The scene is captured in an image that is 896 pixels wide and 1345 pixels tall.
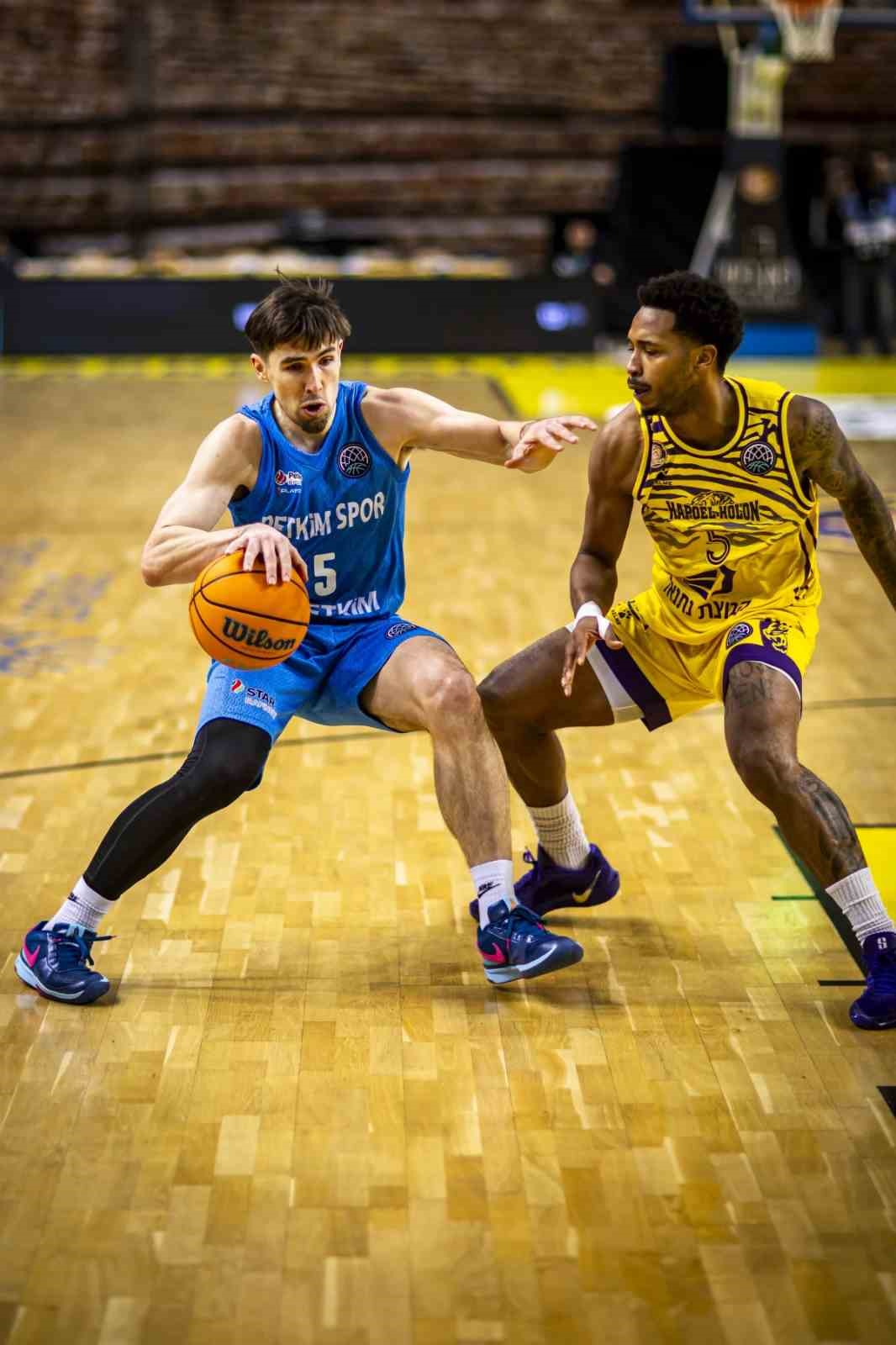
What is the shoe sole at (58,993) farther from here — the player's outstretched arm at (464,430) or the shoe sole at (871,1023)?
the shoe sole at (871,1023)

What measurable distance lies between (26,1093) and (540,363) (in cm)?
1527

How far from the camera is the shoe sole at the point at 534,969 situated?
12.6 ft

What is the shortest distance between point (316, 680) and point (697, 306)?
4.41ft

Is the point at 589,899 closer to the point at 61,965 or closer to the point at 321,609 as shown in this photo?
the point at 321,609

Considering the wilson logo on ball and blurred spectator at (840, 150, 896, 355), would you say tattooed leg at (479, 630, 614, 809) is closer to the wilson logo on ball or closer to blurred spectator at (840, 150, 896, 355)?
the wilson logo on ball

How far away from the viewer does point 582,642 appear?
13.4 ft

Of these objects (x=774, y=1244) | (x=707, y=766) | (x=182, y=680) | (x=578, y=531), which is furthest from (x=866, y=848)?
(x=578, y=531)

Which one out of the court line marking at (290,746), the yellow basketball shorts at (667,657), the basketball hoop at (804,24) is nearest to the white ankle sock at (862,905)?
the yellow basketball shorts at (667,657)

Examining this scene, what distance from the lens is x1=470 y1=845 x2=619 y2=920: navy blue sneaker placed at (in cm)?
446

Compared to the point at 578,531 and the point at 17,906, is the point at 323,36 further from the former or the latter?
the point at 17,906

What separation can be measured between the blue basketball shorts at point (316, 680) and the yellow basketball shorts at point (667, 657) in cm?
49

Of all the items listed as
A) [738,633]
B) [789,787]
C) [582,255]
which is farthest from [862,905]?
[582,255]

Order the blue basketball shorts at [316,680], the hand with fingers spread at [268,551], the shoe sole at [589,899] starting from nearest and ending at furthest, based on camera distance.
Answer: the hand with fingers spread at [268,551] < the blue basketball shorts at [316,680] < the shoe sole at [589,899]

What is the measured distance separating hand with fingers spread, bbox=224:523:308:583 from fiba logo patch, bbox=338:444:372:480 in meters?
0.54
